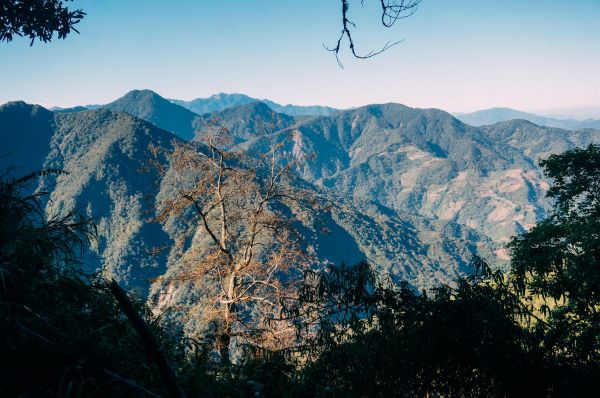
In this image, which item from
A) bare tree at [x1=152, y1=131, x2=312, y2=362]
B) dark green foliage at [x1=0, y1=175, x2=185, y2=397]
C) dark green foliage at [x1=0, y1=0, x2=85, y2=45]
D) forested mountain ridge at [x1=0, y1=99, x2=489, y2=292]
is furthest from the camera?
forested mountain ridge at [x1=0, y1=99, x2=489, y2=292]

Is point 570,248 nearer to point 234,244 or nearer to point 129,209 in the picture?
point 234,244

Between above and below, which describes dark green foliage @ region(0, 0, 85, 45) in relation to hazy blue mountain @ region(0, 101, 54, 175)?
below

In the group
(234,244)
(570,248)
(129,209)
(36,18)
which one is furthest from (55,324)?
(129,209)

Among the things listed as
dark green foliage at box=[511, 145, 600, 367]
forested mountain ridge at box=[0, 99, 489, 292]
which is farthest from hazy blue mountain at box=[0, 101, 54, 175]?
dark green foliage at box=[511, 145, 600, 367]

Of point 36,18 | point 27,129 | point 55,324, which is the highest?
point 27,129

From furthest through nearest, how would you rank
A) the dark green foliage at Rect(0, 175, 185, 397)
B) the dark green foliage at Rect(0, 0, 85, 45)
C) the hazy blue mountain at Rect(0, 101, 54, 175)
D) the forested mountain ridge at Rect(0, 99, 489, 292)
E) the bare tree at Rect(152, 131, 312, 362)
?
1. the hazy blue mountain at Rect(0, 101, 54, 175)
2. the forested mountain ridge at Rect(0, 99, 489, 292)
3. the bare tree at Rect(152, 131, 312, 362)
4. the dark green foliage at Rect(0, 0, 85, 45)
5. the dark green foliage at Rect(0, 175, 185, 397)

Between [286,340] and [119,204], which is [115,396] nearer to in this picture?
[286,340]

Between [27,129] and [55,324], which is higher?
[27,129]

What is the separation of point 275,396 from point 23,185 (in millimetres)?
3476

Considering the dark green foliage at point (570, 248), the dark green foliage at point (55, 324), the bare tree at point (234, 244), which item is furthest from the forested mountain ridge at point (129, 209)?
the dark green foliage at point (55, 324)

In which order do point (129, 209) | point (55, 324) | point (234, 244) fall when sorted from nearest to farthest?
point (55, 324) → point (234, 244) → point (129, 209)

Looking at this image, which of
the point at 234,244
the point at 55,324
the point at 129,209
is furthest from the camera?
the point at 129,209

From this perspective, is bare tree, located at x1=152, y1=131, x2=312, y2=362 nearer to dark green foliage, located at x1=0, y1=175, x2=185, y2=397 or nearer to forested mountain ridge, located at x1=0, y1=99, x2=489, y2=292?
dark green foliage, located at x1=0, y1=175, x2=185, y2=397

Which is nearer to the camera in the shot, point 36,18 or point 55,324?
point 55,324
